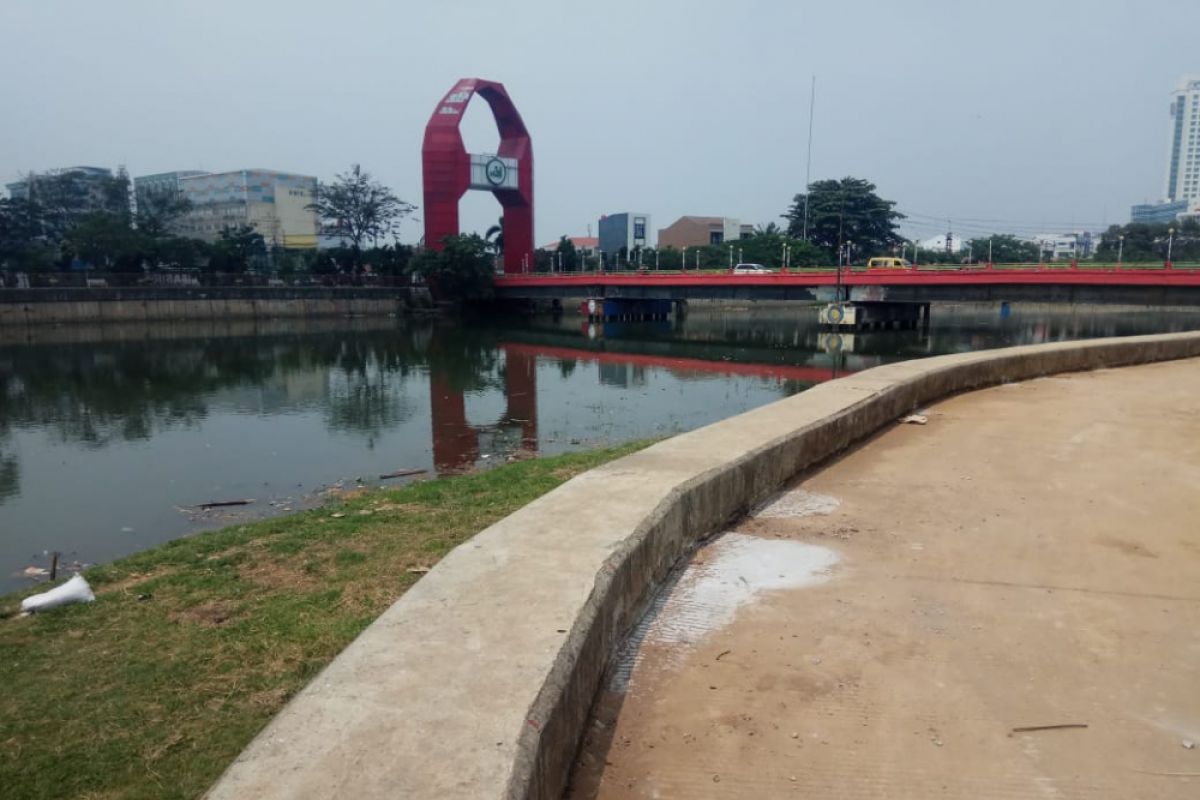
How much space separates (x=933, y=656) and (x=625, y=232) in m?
95.1

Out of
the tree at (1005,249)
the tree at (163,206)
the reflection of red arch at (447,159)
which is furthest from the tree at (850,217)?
the tree at (163,206)

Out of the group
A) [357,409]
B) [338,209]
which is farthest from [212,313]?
[357,409]

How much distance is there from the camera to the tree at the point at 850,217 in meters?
75.1

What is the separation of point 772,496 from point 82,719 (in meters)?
3.88

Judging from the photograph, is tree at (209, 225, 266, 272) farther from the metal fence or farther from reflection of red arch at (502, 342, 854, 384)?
reflection of red arch at (502, 342, 854, 384)

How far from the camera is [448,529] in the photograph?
20.9ft

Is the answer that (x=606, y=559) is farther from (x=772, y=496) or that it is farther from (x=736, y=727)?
(x=772, y=496)

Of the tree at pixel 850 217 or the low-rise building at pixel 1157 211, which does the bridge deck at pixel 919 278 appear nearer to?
the tree at pixel 850 217

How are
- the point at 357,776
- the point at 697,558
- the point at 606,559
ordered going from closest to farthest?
1. the point at 357,776
2. the point at 606,559
3. the point at 697,558

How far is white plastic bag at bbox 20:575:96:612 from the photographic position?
202 inches

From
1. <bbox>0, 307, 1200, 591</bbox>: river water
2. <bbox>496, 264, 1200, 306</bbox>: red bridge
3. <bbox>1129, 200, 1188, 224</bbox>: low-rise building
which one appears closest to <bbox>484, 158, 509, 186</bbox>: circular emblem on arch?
<bbox>496, 264, 1200, 306</bbox>: red bridge

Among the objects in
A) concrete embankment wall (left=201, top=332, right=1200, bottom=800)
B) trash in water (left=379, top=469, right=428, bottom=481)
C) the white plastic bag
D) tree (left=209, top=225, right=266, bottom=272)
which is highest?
tree (left=209, top=225, right=266, bottom=272)

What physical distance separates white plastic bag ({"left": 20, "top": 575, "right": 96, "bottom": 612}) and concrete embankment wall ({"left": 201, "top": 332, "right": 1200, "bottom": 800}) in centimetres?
349

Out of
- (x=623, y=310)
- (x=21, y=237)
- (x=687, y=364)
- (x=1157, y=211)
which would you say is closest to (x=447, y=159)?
(x=623, y=310)
